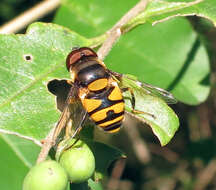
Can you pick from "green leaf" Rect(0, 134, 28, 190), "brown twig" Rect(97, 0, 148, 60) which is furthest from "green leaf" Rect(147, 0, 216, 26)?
"green leaf" Rect(0, 134, 28, 190)

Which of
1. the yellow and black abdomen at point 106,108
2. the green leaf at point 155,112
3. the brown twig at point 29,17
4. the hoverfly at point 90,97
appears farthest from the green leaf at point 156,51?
the yellow and black abdomen at point 106,108

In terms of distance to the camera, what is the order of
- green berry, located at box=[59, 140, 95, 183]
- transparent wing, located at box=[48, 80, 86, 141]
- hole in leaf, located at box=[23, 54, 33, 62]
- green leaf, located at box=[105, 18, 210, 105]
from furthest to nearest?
1. green leaf, located at box=[105, 18, 210, 105]
2. hole in leaf, located at box=[23, 54, 33, 62]
3. transparent wing, located at box=[48, 80, 86, 141]
4. green berry, located at box=[59, 140, 95, 183]

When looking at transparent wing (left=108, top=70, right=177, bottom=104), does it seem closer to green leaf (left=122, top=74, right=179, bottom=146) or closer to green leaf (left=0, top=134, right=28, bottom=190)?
green leaf (left=122, top=74, right=179, bottom=146)

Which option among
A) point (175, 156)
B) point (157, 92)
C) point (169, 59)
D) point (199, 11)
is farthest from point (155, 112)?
point (175, 156)

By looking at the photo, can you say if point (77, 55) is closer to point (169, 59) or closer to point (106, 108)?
point (106, 108)

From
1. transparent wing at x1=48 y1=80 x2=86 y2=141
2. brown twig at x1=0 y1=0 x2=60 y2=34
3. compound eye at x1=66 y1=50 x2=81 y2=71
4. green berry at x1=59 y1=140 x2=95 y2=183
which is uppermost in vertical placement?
compound eye at x1=66 y1=50 x2=81 y2=71

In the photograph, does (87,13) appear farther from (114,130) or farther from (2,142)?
(114,130)

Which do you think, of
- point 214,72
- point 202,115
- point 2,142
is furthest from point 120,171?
point 2,142
